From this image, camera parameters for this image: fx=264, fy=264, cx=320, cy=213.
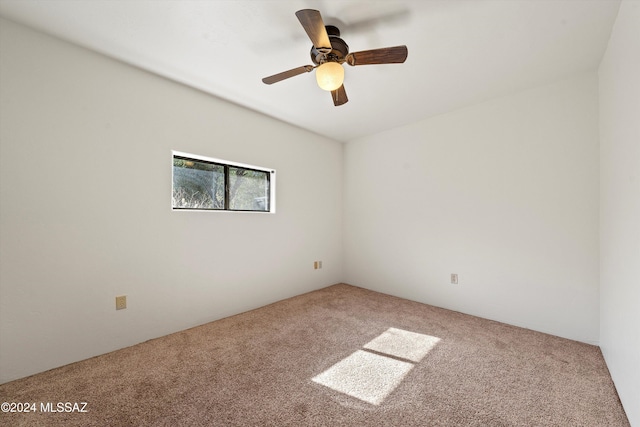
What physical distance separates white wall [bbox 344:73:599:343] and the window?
1.61 m

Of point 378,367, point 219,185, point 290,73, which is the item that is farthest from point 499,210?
point 219,185

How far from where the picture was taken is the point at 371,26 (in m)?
1.78

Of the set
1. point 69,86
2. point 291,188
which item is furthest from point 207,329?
point 69,86

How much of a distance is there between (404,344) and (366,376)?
0.62 meters

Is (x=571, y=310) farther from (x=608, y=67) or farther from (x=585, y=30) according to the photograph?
(x=585, y=30)

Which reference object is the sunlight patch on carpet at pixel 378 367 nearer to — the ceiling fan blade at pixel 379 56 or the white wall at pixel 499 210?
the white wall at pixel 499 210

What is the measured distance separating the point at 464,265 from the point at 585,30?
2.22 meters

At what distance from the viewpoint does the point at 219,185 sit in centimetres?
295

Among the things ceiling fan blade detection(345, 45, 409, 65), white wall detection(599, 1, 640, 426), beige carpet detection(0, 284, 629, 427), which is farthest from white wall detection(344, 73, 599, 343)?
ceiling fan blade detection(345, 45, 409, 65)

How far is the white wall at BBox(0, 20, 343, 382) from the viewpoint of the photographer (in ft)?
5.83

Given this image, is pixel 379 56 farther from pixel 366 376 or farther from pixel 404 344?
pixel 404 344

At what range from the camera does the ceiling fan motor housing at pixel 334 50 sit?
1.77 meters

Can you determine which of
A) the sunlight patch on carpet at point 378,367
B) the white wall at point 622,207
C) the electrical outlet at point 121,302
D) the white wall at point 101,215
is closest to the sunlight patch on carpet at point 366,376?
the sunlight patch on carpet at point 378,367

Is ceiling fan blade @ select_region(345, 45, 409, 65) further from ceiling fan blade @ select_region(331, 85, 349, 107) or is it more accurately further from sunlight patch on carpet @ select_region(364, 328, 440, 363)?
sunlight patch on carpet @ select_region(364, 328, 440, 363)
